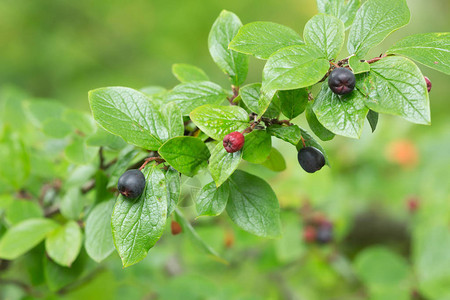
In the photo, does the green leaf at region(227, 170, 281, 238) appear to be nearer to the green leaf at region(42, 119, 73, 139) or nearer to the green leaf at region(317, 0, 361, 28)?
the green leaf at region(317, 0, 361, 28)

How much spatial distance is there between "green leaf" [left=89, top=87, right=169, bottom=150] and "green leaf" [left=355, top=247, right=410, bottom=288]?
3.12 ft

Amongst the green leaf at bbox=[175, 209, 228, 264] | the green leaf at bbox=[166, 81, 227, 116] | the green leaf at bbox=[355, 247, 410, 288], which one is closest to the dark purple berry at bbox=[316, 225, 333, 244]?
the green leaf at bbox=[355, 247, 410, 288]

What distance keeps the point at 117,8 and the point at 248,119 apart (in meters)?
3.18

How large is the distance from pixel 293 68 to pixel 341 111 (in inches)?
2.6

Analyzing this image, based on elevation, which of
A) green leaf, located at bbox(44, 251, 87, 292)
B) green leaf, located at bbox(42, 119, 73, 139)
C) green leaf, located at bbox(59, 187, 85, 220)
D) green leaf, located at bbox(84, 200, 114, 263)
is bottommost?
green leaf, located at bbox(44, 251, 87, 292)

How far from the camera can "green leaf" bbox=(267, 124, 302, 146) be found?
491mm

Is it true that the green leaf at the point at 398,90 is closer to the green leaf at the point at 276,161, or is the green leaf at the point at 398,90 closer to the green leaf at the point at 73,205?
the green leaf at the point at 276,161

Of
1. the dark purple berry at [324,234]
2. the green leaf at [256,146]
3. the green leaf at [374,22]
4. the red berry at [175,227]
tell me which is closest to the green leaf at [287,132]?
the green leaf at [256,146]

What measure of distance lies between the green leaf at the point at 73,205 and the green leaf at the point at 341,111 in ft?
1.52

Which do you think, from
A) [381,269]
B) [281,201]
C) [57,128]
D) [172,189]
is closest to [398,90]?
[172,189]

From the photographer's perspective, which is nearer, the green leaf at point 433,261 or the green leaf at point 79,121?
the green leaf at point 79,121

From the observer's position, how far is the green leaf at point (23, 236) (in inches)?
28.4

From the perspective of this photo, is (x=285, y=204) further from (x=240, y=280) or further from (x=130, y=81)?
(x=130, y=81)

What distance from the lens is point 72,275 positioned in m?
0.78
